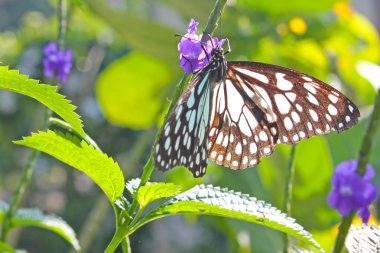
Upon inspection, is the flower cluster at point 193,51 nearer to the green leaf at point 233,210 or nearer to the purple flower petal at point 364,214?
the green leaf at point 233,210

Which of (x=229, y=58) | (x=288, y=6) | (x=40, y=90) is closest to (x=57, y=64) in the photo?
(x=40, y=90)

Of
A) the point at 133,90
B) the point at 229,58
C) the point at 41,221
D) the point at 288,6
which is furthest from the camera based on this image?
the point at 133,90

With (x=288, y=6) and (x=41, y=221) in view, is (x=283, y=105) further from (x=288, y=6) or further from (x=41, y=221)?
(x=288, y=6)

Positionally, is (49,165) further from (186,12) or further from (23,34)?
(186,12)

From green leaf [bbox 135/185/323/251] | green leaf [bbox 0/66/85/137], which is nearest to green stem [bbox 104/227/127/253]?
green leaf [bbox 135/185/323/251]

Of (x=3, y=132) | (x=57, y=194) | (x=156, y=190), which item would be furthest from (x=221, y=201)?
(x=57, y=194)
